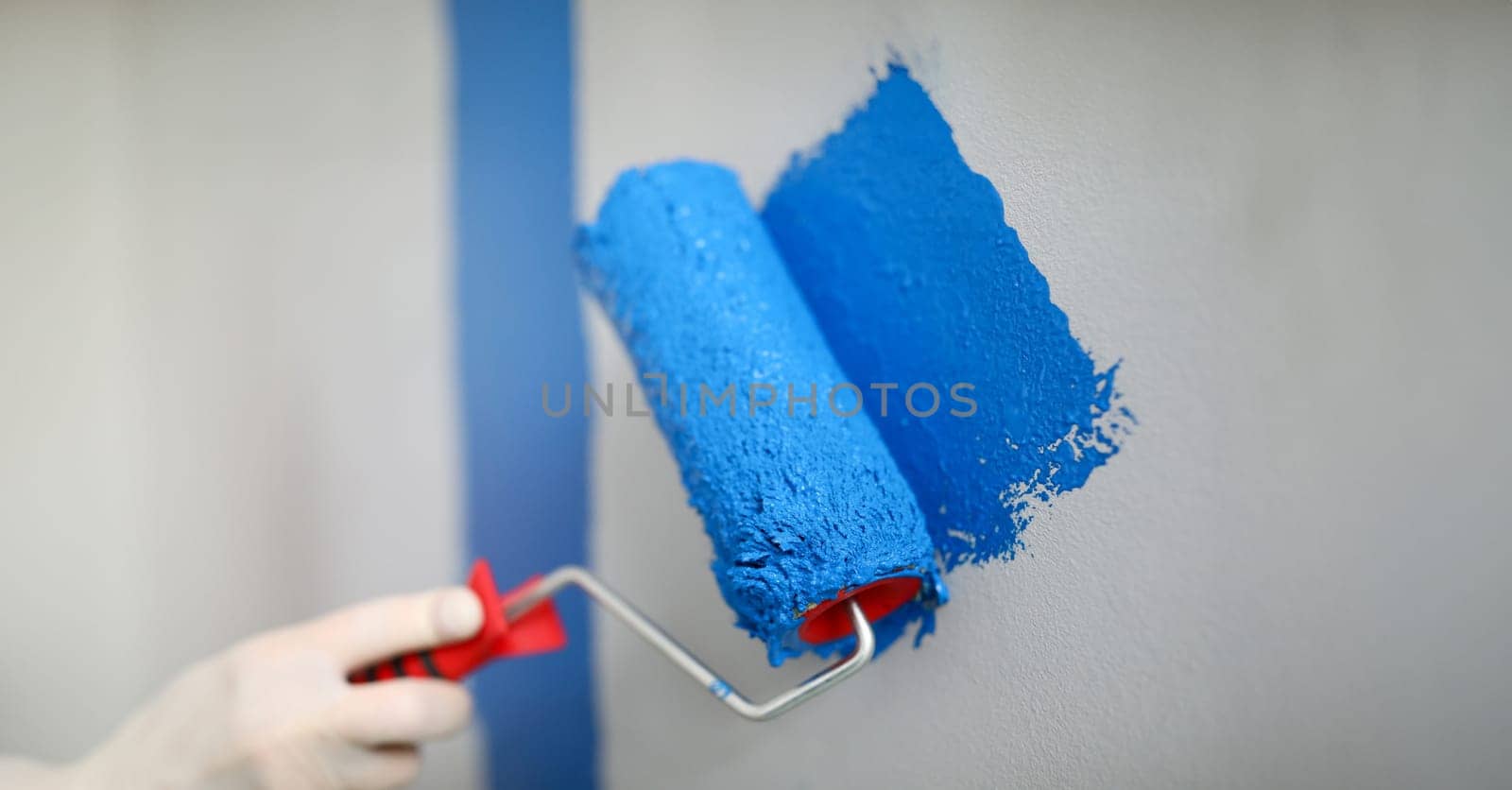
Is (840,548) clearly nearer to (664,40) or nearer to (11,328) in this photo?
(664,40)

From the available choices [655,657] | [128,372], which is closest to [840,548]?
[655,657]

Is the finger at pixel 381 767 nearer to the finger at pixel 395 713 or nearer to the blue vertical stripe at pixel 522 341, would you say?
the finger at pixel 395 713

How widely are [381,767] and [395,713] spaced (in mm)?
56

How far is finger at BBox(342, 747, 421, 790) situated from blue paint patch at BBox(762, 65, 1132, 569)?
0.38 m

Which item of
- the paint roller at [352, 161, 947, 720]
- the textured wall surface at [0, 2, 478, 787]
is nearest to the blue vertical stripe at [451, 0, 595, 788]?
the textured wall surface at [0, 2, 478, 787]

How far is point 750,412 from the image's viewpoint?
1.50ft

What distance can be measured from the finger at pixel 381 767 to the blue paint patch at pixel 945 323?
38 centimetres

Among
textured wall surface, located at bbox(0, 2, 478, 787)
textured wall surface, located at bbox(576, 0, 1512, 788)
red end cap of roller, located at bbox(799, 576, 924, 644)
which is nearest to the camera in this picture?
textured wall surface, located at bbox(576, 0, 1512, 788)

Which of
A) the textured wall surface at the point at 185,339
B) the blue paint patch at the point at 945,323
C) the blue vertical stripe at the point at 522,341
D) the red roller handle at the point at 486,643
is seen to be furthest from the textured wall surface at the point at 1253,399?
the textured wall surface at the point at 185,339

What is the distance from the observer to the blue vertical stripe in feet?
2.38

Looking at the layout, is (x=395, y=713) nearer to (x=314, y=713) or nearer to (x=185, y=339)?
(x=314, y=713)

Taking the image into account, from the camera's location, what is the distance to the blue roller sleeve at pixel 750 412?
43 cm

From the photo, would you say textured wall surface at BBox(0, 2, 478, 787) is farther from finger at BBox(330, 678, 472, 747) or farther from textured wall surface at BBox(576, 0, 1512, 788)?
textured wall surface at BBox(576, 0, 1512, 788)

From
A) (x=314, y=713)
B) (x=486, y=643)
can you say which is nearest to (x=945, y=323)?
(x=486, y=643)
